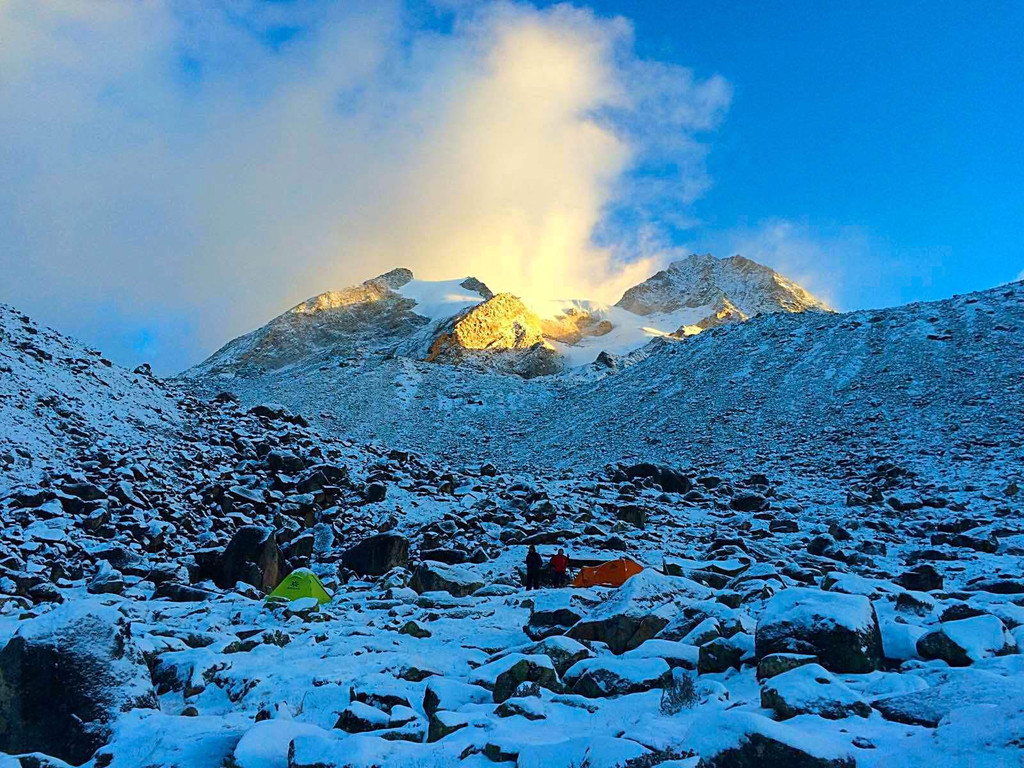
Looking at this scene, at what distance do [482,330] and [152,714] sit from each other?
7929 cm

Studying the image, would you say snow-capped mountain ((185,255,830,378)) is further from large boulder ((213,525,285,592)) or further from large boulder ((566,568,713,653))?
large boulder ((566,568,713,653))

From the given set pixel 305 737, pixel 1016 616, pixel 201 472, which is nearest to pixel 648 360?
pixel 201 472

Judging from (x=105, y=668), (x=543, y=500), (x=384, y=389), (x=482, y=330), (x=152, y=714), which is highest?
(x=482, y=330)

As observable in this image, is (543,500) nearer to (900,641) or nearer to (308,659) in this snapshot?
(308,659)

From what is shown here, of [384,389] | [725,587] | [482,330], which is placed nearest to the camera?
[725,587]

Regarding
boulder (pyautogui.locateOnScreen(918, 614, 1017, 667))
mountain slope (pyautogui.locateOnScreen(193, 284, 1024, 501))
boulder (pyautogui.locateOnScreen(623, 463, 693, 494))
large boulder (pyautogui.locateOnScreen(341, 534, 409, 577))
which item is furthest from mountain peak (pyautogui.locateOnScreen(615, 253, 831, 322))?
boulder (pyautogui.locateOnScreen(918, 614, 1017, 667))

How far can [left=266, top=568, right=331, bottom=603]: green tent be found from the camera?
1410cm

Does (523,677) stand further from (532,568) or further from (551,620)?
(532,568)

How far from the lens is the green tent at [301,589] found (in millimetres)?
14102

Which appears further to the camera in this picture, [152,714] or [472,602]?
[472,602]

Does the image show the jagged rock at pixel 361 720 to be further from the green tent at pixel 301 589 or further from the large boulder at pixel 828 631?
the green tent at pixel 301 589

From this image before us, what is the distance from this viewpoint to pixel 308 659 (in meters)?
9.25

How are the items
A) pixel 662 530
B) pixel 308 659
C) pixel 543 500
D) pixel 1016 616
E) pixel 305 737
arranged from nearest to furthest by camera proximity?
1. pixel 305 737
2. pixel 1016 616
3. pixel 308 659
4. pixel 662 530
5. pixel 543 500

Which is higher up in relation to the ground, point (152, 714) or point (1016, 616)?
point (1016, 616)
